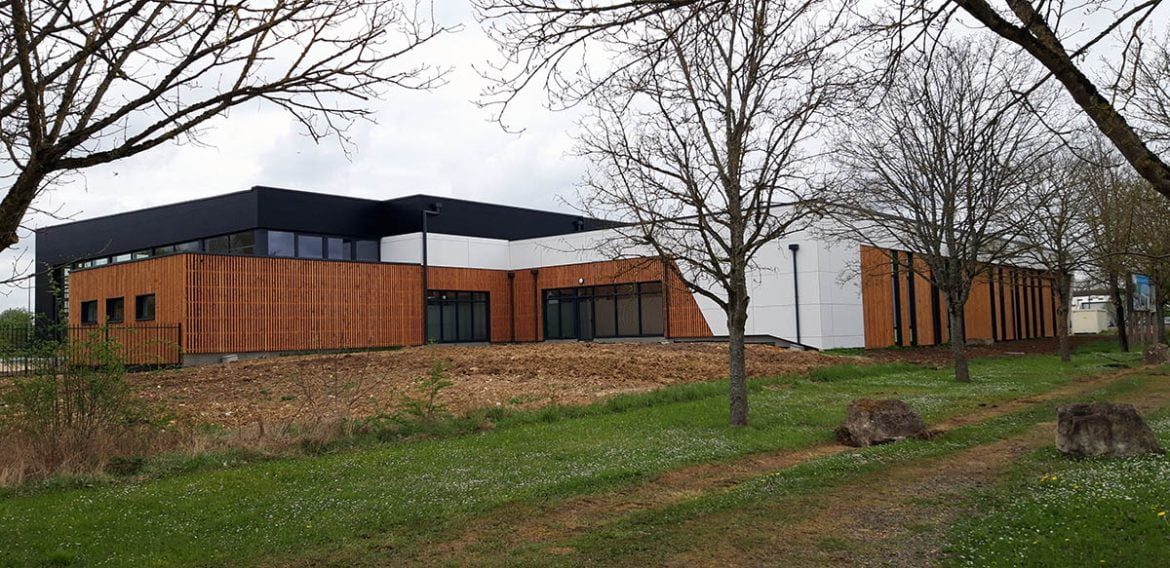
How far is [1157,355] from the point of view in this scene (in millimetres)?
25047

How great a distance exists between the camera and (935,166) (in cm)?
2119

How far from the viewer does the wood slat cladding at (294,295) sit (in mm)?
32281

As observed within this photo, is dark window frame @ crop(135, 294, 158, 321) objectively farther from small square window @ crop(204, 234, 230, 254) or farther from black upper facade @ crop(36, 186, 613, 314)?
small square window @ crop(204, 234, 230, 254)

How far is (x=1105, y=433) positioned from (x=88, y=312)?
129 feet

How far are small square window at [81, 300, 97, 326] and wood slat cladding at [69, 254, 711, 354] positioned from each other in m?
0.26

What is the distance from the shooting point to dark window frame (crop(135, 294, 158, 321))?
33469 mm

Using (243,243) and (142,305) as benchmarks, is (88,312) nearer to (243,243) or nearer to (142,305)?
(142,305)

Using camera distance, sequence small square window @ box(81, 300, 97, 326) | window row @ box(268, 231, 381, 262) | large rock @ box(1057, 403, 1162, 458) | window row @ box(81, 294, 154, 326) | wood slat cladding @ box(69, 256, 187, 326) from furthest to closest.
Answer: small square window @ box(81, 300, 97, 326)
window row @ box(268, 231, 381, 262)
window row @ box(81, 294, 154, 326)
wood slat cladding @ box(69, 256, 187, 326)
large rock @ box(1057, 403, 1162, 458)

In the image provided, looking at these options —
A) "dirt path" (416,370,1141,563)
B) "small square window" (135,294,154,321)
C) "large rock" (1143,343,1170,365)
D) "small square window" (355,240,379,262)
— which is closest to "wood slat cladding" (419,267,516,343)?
"small square window" (355,240,379,262)

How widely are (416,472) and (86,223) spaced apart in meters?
42.9

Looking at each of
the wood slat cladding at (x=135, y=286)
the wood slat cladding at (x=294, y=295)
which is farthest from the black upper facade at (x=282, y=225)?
the wood slat cladding at (x=294, y=295)

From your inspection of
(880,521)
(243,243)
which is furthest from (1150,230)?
(243,243)

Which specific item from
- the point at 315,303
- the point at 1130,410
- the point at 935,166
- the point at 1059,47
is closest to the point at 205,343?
the point at 315,303

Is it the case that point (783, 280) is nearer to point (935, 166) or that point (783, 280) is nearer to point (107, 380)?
point (935, 166)
